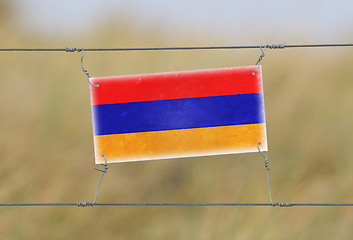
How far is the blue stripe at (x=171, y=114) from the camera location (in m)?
4.64

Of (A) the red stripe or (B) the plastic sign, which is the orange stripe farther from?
(A) the red stripe

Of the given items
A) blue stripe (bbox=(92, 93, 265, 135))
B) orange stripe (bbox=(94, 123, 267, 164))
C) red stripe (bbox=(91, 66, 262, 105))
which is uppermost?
red stripe (bbox=(91, 66, 262, 105))

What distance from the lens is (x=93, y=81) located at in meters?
4.62

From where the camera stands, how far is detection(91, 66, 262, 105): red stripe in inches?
182

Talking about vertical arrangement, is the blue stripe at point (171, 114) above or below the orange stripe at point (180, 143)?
above

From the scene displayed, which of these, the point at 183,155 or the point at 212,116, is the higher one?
the point at 212,116

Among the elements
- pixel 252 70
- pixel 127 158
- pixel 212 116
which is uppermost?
pixel 252 70

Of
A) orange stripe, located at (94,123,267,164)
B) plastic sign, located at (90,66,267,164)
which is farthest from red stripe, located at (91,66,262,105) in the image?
orange stripe, located at (94,123,267,164)

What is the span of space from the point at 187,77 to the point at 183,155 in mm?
672

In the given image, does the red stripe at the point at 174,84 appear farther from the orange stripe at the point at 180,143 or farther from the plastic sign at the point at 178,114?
the orange stripe at the point at 180,143

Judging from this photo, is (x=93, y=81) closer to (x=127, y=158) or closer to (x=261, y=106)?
(x=127, y=158)

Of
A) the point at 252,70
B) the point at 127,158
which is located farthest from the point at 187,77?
the point at 127,158

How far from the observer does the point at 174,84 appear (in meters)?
4.63

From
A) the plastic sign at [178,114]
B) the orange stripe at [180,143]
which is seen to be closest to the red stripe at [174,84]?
the plastic sign at [178,114]
